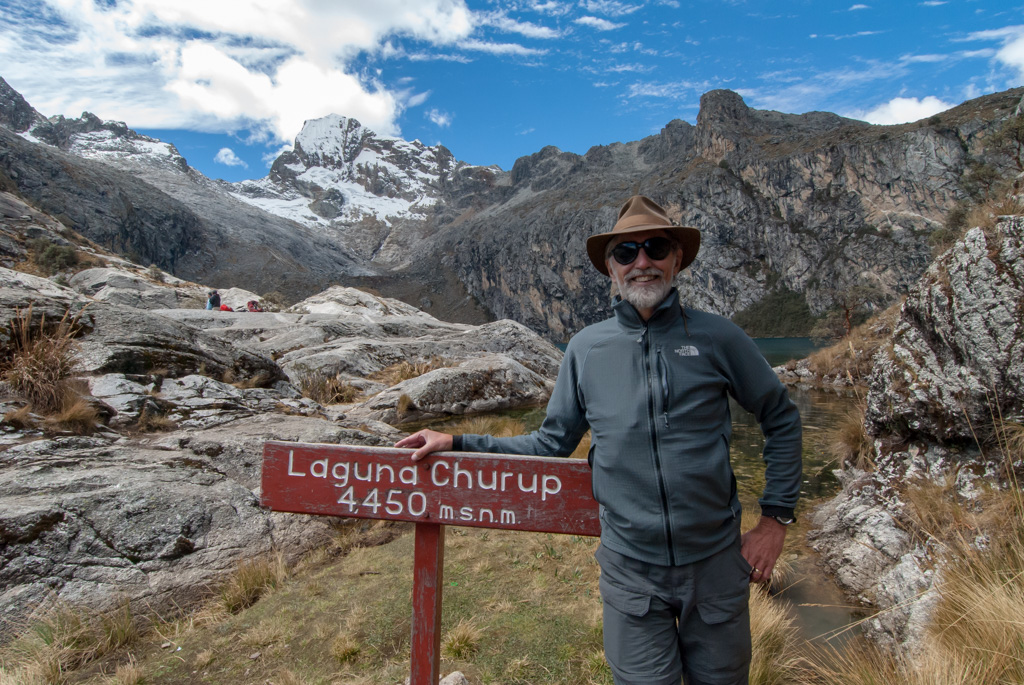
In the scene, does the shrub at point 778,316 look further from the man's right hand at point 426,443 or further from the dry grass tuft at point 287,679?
the man's right hand at point 426,443

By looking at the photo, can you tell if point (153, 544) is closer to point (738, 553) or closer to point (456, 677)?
point (456, 677)

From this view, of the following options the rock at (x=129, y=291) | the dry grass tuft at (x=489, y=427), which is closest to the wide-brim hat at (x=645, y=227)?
the dry grass tuft at (x=489, y=427)

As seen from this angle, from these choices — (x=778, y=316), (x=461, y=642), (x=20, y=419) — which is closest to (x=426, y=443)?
Answer: (x=461, y=642)

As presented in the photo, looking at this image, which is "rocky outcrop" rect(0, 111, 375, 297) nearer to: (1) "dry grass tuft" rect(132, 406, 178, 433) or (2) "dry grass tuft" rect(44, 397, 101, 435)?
(1) "dry grass tuft" rect(132, 406, 178, 433)

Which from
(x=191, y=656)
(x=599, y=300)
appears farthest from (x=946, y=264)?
(x=599, y=300)

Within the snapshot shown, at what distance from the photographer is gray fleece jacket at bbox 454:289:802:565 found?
1860 millimetres

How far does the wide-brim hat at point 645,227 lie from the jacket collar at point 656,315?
0.24m

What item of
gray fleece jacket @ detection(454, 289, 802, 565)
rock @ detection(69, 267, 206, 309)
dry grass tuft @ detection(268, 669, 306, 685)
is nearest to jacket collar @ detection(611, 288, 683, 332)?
gray fleece jacket @ detection(454, 289, 802, 565)

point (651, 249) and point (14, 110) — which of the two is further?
point (14, 110)

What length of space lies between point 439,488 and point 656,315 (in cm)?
119

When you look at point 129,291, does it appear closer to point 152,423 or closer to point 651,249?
point 152,423

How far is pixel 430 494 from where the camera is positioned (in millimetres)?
2348

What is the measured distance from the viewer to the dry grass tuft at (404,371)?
42.2 ft

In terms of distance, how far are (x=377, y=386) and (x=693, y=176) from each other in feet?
488
